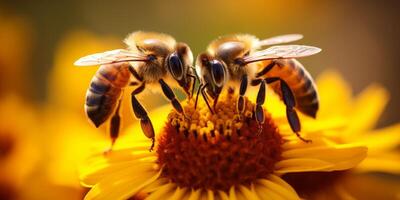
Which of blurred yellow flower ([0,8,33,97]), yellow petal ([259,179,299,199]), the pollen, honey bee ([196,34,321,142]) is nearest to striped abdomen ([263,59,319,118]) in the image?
honey bee ([196,34,321,142])

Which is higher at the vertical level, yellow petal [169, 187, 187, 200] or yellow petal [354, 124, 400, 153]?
yellow petal [169, 187, 187, 200]

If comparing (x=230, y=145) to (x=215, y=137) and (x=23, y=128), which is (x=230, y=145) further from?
(x=23, y=128)

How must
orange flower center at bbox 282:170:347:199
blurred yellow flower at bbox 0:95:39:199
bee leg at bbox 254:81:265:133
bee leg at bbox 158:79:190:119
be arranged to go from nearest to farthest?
bee leg at bbox 254:81:265:133, bee leg at bbox 158:79:190:119, orange flower center at bbox 282:170:347:199, blurred yellow flower at bbox 0:95:39:199

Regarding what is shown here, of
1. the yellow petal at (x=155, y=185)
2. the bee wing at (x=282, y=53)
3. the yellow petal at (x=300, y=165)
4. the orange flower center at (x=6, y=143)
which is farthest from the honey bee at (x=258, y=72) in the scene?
the orange flower center at (x=6, y=143)

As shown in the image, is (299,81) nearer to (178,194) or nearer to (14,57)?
(178,194)

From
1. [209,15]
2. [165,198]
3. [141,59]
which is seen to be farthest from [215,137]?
[209,15]

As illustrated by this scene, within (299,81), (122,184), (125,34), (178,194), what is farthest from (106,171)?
(125,34)

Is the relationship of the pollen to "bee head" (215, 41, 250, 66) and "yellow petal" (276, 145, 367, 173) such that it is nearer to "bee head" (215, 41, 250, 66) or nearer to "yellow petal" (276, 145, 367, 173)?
"yellow petal" (276, 145, 367, 173)
